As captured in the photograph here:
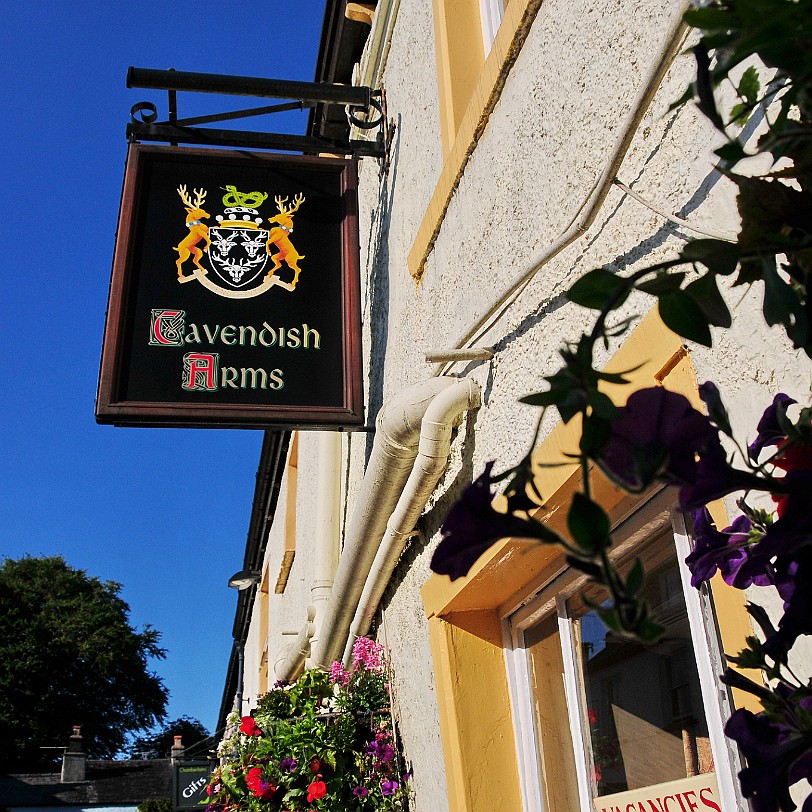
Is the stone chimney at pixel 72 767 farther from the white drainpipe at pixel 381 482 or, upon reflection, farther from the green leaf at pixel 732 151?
the green leaf at pixel 732 151

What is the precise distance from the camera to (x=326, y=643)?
4602 millimetres

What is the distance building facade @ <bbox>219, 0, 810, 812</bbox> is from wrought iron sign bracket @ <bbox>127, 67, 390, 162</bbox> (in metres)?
0.42

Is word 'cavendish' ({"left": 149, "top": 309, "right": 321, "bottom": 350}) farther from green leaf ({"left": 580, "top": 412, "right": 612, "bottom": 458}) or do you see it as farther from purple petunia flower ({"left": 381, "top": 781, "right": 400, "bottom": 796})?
green leaf ({"left": 580, "top": 412, "right": 612, "bottom": 458})

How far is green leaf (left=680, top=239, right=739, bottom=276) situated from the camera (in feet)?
2.04

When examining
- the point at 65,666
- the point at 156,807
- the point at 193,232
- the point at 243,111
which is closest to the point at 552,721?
the point at 193,232

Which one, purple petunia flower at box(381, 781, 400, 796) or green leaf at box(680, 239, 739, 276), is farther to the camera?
purple petunia flower at box(381, 781, 400, 796)

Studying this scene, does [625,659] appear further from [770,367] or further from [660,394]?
[660,394]

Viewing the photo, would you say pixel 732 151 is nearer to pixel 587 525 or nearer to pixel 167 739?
pixel 587 525

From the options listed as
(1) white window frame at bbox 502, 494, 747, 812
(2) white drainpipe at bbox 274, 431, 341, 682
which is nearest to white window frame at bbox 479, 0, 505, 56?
(1) white window frame at bbox 502, 494, 747, 812

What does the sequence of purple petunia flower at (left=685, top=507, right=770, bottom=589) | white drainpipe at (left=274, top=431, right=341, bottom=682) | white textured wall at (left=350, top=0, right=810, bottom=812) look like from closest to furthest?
purple petunia flower at (left=685, top=507, right=770, bottom=589), white textured wall at (left=350, top=0, right=810, bottom=812), white drainpipe at (left=274, top=431, right=341, bottom=682)

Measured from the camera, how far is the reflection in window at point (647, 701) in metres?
1.91

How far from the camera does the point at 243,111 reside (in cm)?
452

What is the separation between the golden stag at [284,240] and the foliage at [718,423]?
11.2ft

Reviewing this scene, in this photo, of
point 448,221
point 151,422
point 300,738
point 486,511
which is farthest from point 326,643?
point 486,511
